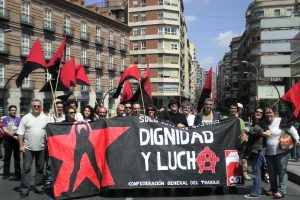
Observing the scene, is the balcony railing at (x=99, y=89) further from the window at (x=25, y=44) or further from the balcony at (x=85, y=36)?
the window at (x=25, y=44)

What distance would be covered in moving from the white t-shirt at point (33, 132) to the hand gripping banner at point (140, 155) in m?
→ 0.22

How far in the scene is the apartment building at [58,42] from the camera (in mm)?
37812

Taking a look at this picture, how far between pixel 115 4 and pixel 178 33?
12180 mm

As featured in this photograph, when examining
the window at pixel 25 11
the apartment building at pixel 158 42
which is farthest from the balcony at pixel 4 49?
the apartment building at pixel 158 42

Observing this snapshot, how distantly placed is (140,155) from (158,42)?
217 ft

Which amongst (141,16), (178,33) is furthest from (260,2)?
(141,16)

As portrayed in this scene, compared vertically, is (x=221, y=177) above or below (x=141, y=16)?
below

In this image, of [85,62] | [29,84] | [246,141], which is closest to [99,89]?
[85,62]

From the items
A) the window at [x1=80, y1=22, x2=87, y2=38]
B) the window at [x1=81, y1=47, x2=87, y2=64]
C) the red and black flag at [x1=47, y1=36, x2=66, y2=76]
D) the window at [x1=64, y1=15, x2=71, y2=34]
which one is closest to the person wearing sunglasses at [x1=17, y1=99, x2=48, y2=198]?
the red and black flag at [x1=47, y1=36, x2=66, y2=76]

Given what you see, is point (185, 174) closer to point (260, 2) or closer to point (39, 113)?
point (39, 113)

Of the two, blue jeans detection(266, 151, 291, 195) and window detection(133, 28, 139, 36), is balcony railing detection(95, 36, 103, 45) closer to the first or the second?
window detection(133, 28, 139, 36)

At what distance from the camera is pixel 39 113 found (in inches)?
318

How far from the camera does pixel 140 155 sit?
25.7ft

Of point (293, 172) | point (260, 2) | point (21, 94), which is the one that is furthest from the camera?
point (260, 2)
